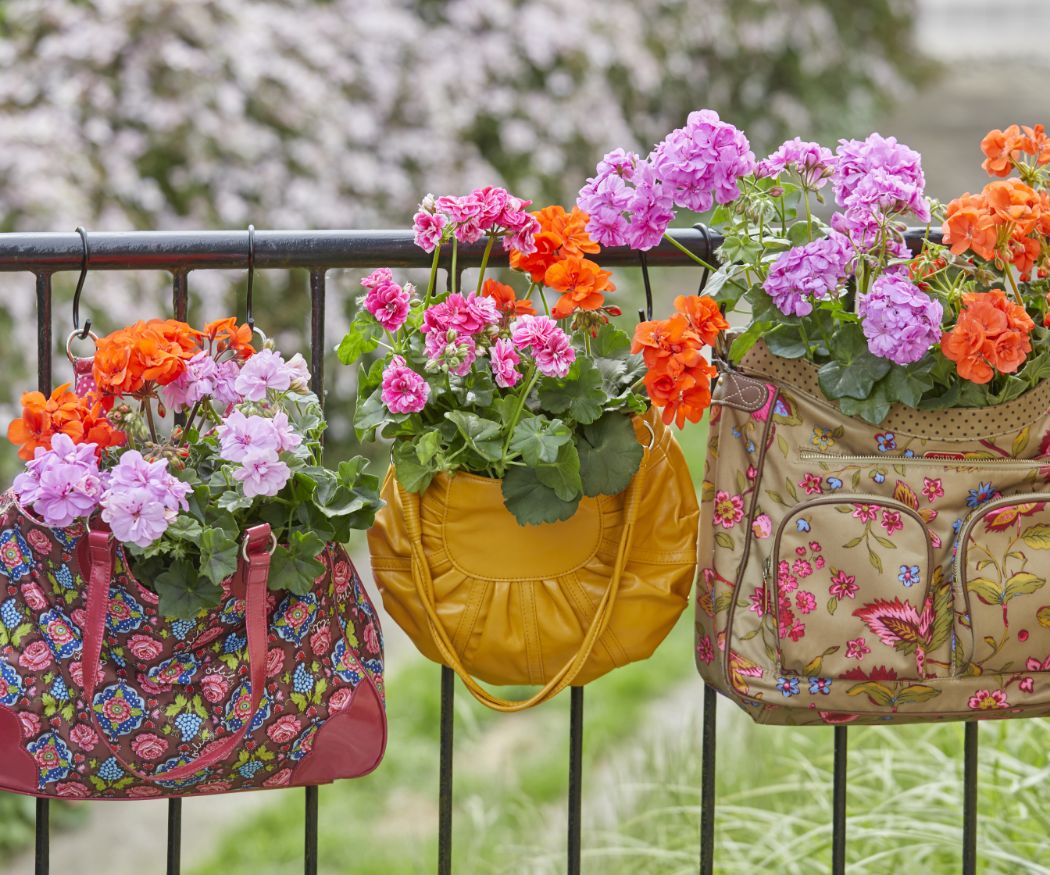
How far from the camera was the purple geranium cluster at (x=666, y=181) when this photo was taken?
1.38 m

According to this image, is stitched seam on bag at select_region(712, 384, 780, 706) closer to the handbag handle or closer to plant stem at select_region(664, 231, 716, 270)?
plant stem at select_region(664, 231, 716, 270)

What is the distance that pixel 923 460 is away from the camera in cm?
145

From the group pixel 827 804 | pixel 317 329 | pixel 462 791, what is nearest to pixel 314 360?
pixel 317 329

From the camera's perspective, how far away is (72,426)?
53.5 inches

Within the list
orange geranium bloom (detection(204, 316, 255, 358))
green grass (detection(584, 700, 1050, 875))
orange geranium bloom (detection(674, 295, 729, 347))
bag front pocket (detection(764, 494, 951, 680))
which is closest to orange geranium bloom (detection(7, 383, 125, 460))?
orange geranium bloom (detection(204, 316, 255, 358))

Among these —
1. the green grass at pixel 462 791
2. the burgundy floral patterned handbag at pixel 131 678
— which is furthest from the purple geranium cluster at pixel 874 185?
the green grass at pixel 462 791

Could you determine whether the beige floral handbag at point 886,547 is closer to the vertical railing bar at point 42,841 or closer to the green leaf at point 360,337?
the green leaf at point 360,337

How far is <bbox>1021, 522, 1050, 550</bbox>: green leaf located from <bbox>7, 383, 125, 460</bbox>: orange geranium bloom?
98 cm

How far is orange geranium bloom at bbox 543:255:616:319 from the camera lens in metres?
1.39

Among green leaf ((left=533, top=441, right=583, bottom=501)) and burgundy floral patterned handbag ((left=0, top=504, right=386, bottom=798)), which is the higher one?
green leaf ((left=533, top=441, right=583, bottom=501))

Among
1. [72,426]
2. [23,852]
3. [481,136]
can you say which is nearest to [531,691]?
[23,852]

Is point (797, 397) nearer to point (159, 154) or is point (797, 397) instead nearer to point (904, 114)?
point (159, 154)

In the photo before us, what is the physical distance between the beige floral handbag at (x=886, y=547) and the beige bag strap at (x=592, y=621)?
0.43 feet

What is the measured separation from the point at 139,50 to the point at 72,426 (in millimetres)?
3305
